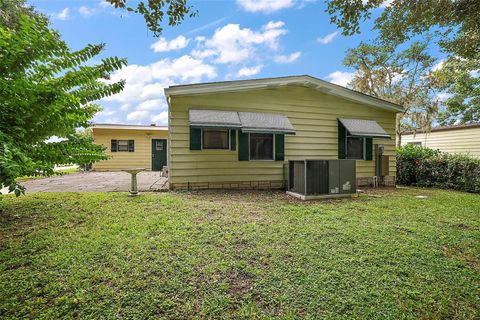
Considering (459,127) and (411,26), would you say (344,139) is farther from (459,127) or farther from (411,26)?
(459,127)

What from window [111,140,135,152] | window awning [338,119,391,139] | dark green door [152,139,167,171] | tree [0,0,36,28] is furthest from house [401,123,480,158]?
tree [0,0,36,28]

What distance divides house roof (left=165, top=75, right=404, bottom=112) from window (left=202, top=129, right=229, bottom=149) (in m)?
1.14

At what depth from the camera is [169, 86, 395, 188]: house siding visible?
624 centimetres

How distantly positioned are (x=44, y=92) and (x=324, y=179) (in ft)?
18.4

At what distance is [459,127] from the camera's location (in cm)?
1236

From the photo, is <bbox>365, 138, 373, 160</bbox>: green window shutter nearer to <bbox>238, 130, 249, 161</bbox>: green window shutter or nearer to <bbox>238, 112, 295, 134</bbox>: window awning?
<bbox>238, 112, 295, 134</bbox>: window awning

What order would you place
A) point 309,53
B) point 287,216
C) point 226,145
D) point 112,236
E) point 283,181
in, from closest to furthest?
point 112,236 → point 287,216 → point 226,145 → point 283,181 → point 309,53

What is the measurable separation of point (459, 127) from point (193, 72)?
15.0 m

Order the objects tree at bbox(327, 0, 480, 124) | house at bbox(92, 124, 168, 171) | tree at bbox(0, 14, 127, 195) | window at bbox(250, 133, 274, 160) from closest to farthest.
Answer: tree at bbox(0, 14, 127, 195) → tree at bbox(327, 0, 480, 124) → window at bbox(250, 133, 274, 160) → house at bbox(92, 124, 168, 171)

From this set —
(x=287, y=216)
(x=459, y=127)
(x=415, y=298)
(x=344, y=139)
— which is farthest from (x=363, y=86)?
(x=415, y=298)

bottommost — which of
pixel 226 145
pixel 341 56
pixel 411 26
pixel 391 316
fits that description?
pixel 391 316

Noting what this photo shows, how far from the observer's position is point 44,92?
8.02ft

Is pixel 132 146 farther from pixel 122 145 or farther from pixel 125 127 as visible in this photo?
pixel 125 127

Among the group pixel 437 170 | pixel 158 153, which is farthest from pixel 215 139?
pixel 158 153
